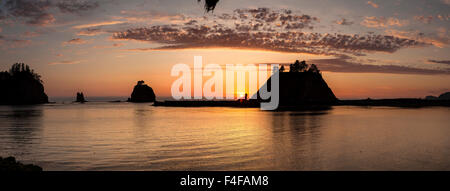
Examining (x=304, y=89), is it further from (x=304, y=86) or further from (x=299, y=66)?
(x=299, y=66)

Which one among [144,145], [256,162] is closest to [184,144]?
[144,145]

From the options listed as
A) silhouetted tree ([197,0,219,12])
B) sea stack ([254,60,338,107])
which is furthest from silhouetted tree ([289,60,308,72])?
silhouetted tree ([197,0,219,12])

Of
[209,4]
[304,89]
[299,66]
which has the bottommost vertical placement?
[304,89]

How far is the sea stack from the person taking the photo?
6845 inches

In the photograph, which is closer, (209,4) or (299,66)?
(209,4)

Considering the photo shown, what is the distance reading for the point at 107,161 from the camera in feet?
54.4

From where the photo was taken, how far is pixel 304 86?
175 m

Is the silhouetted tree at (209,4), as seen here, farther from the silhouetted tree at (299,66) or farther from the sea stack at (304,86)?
the silhouetted tree at (299,66)

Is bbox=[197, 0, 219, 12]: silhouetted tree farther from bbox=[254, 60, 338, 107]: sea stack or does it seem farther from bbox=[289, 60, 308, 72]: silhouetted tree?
bbox=[289, 60, 308, 72]: silhouetted tree

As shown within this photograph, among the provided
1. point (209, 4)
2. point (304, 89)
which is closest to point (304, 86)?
point (304, 89)

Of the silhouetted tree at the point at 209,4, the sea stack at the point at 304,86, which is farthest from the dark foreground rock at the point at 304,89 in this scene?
the silhouetted tree at the point at 209,4
